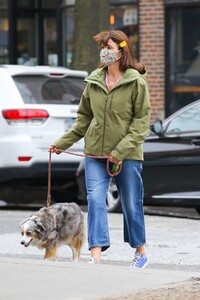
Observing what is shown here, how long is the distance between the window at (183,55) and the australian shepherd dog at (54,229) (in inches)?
412

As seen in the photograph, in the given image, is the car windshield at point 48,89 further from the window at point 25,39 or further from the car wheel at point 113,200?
the window at point 25,39

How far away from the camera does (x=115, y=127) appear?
8.78 m

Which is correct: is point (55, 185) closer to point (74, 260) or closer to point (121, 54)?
point (74, 260)

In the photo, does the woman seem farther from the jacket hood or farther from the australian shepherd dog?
the australian shepherd dog

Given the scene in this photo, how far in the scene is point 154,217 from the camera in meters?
13.5

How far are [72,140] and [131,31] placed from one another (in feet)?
37.9

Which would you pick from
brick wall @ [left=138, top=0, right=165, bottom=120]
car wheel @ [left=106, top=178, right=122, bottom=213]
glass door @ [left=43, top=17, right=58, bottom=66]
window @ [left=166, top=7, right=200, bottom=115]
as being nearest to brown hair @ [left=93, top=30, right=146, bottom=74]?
car wheel @ [left=106, top=178, right=122, bottom=213]

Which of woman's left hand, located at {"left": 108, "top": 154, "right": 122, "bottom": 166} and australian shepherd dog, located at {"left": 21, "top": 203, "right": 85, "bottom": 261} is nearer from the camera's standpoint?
woman's left hand, located at {"left": 108, "top": 154, "right": 122, "bottom": 166}

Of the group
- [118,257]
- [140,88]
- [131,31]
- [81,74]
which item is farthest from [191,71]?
[140,88]

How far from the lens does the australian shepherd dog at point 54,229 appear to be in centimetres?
918

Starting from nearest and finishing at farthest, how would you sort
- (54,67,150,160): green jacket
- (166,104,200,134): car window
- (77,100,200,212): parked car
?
(54,67,150,160): green jacket → (77,100,200,212): parked car → (166,104,200,134): car window

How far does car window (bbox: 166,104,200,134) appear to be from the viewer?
13.5 meters

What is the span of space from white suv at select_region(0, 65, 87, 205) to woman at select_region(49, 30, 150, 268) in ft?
17.2

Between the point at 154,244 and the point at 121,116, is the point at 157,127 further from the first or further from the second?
the point at 121,116
